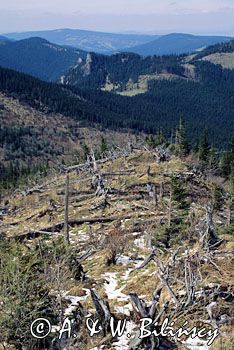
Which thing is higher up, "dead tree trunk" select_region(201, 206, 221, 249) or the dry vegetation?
"dead tree trunk" select_region(201, 206, 221, 249)

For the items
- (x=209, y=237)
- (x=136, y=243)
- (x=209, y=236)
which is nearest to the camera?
(x=209, y=236)

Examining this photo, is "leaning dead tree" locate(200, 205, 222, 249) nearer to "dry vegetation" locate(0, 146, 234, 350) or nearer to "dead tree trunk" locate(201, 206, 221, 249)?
"dead tree trunk" locate(201, 206, 221, 249)

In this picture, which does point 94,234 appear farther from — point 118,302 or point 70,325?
point 70,325

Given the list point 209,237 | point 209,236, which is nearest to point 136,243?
point 209,237

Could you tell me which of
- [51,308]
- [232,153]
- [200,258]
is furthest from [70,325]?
[232,153]

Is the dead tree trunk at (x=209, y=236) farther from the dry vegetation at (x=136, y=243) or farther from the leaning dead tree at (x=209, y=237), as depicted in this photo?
the dry vegetation at (x=136, y=243)

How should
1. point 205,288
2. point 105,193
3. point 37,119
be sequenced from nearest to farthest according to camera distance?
point 205,288
point 105,193
point 37,119

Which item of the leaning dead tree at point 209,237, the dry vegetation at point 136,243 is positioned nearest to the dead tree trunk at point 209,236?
the leaning dead tree at point 209,237

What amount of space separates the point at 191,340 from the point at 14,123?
589 feet

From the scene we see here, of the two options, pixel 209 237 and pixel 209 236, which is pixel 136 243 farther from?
pixel 209 236

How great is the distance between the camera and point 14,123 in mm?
184500

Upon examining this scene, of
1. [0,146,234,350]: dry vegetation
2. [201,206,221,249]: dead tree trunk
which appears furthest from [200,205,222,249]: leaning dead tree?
[0,146,234,350]: dry vegetation

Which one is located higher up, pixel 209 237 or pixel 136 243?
pixel 209 237

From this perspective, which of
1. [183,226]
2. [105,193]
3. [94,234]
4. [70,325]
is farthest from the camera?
[105,193]
